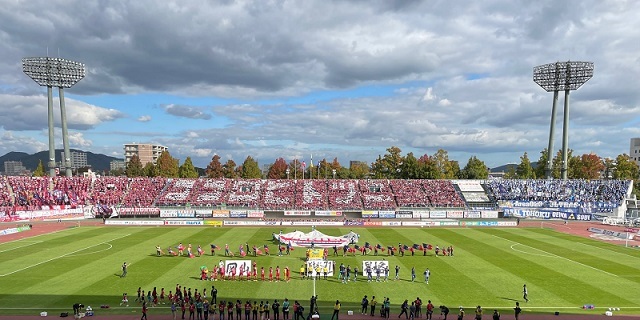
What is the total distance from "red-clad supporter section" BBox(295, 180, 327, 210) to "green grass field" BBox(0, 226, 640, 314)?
88.6 feet

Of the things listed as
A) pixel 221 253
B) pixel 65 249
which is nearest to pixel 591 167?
pixel 221 253

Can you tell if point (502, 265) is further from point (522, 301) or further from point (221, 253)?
point (221, 253)

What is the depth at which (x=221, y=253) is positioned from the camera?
38.9 metres

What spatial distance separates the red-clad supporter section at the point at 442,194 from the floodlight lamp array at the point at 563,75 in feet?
103

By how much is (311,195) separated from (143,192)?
3309 cm

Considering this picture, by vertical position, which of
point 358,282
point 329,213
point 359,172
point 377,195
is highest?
point 359,172

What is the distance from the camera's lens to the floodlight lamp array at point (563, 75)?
8369 cm

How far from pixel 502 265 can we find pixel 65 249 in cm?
4280

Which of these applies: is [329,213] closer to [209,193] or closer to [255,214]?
[255,214]

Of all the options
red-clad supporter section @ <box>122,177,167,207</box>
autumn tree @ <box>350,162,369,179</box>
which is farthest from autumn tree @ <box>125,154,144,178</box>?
autumn tree @ <box>350,162,369,179</box>

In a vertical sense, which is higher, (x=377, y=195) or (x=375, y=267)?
(x=377, y=195)

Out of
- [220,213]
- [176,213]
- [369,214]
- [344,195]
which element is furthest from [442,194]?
[176,213]

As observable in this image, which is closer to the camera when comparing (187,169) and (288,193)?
(288,193)

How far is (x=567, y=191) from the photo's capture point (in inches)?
3150
